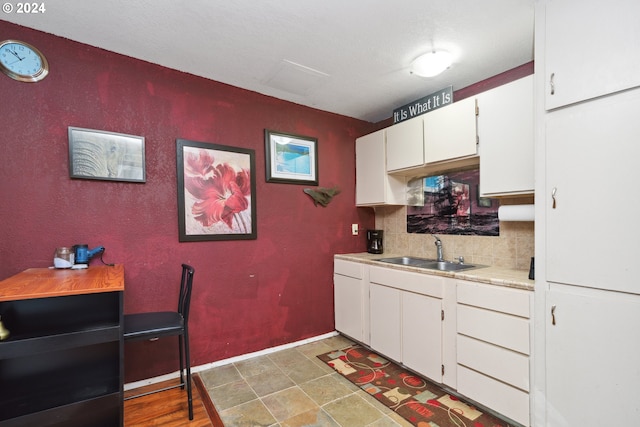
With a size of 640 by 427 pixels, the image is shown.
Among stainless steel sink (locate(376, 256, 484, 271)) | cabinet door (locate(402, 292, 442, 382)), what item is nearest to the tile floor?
cabinet door (locate(402, 292, 442, 382))

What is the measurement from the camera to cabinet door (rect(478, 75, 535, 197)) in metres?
1.97

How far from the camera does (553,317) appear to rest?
63.6 inches

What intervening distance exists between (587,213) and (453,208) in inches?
51.6

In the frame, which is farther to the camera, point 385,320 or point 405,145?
point 405,145

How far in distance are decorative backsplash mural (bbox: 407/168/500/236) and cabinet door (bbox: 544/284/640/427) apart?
99cm

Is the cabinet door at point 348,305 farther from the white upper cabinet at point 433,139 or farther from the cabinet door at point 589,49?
the cabinet door at point 589,49

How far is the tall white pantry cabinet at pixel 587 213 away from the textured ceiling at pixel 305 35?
417 mm

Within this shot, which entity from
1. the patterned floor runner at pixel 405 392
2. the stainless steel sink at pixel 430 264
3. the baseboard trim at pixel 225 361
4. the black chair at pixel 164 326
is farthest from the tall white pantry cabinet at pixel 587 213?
the black chair at pixel 164 326

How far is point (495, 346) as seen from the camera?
1.84 metres

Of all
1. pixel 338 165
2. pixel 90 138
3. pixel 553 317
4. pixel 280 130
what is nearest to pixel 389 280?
pixel 553 317

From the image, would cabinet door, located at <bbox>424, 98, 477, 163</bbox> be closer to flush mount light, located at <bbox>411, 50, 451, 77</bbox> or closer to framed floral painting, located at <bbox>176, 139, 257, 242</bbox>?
flush mount light, located at <bbox>411, 50, 451, 77</bbox>

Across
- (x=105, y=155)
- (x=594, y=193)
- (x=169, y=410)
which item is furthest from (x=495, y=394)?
(x=105, y=155)

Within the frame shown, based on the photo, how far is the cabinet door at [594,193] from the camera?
138 cm

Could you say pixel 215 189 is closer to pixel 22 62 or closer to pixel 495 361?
pixel 22 62
